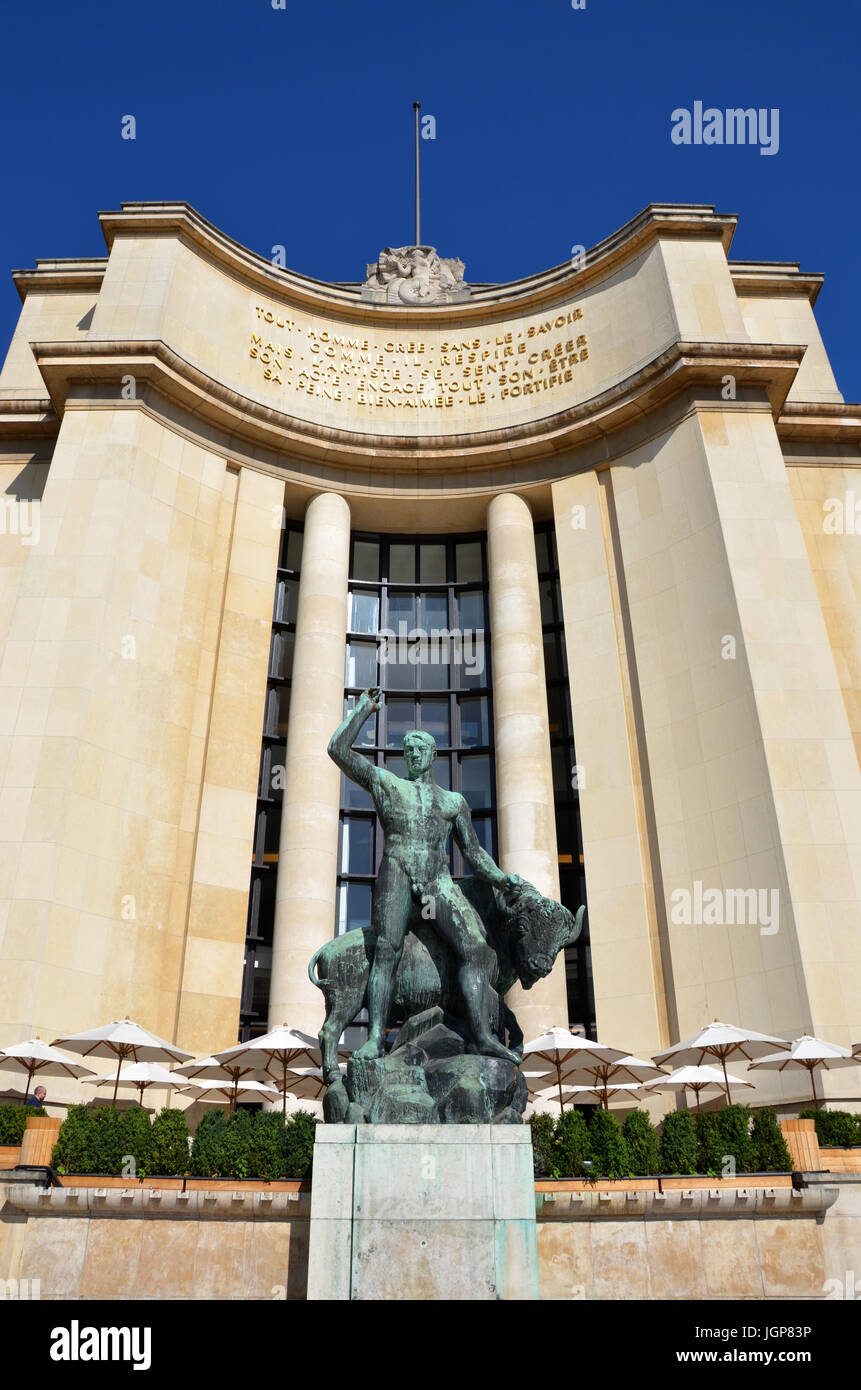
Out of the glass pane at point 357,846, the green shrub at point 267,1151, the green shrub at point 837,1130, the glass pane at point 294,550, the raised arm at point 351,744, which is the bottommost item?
the green shrub at point 267,1151

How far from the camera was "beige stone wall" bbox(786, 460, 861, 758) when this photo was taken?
3039 cm

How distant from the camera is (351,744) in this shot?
448 inches

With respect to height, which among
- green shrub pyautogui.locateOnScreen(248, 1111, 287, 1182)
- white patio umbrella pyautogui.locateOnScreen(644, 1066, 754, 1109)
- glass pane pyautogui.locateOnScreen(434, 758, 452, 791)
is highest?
glass pane pyautogui.locateOnScreen(434, 758, 452, 791)

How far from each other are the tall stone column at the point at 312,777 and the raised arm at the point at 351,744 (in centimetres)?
1645

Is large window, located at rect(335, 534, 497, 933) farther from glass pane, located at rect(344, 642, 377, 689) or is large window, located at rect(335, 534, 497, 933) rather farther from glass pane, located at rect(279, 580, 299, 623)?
glass pane, located at rect(279, 580, 299, 623)

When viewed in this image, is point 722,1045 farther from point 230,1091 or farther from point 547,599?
point 547,599

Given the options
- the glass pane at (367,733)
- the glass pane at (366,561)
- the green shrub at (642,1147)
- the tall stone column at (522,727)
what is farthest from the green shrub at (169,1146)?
the glass pane at (366,561)

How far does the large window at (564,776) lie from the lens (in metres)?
29.5

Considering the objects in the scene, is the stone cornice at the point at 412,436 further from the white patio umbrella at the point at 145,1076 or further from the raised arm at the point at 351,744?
the raised arm at the point at 351,744

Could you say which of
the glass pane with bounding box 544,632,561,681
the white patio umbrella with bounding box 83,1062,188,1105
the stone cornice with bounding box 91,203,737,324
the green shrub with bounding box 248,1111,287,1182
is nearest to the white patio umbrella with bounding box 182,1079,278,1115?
the white patio umbrella with bounding box 83,1062,188,1105

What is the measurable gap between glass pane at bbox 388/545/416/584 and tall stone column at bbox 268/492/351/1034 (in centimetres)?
314

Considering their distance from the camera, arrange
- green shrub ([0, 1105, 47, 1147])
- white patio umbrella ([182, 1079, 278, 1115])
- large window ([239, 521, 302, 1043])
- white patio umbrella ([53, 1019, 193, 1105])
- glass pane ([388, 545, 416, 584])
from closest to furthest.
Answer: green shrub ([0, 1105, 47, 1147])
white patio umbrella ([53, 1019, 193, 1105])
white patio umbrella ([182, 1079, 278, 1115])
large window ([239, 521, 302, 1043])
glass pane ([388, 545, 416, 584])
